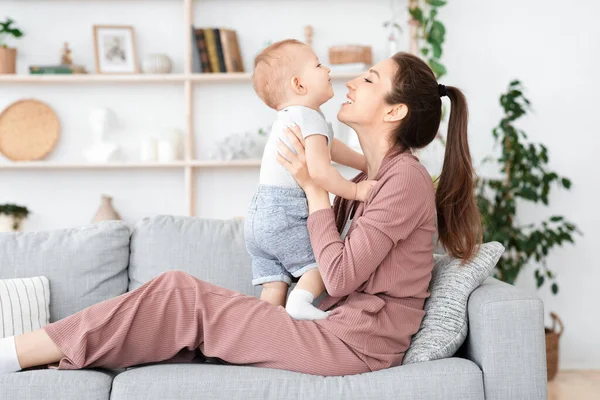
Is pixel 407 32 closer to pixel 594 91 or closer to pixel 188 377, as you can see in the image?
pixel 594 91

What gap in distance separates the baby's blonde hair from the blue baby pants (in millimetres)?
288

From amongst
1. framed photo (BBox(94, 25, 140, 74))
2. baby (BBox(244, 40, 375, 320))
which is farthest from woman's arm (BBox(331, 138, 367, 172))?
framed photo (BBox(94, 25, 140, 74))

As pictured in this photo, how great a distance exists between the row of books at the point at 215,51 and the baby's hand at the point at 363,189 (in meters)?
2.35

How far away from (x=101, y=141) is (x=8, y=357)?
2.57 m

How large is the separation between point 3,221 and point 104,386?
8.44 ft

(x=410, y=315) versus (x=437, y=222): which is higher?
(x=437, y=222)

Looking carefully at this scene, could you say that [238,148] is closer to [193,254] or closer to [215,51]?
[215,51]

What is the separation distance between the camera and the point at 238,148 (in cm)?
412

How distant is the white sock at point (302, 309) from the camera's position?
186 centimetres

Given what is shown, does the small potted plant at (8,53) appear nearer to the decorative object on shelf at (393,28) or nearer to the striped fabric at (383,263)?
the decorative object on shelf at (393,28)

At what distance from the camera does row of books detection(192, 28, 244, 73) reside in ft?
13.5

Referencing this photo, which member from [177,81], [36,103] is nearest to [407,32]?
[177,81]

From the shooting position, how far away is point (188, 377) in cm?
173

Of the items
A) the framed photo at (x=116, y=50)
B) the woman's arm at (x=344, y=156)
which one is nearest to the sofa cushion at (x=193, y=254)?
the woman's arm at (x=344, y=156)
